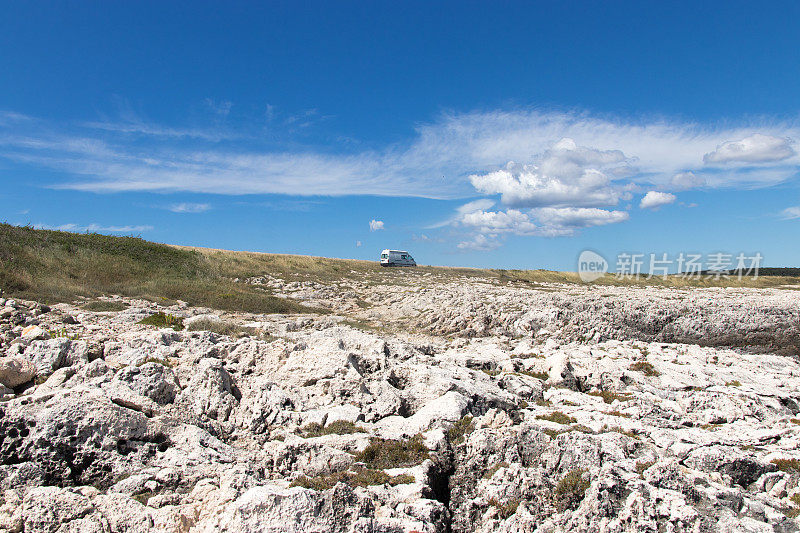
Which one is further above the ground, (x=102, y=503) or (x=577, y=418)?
(x=577, y=418)

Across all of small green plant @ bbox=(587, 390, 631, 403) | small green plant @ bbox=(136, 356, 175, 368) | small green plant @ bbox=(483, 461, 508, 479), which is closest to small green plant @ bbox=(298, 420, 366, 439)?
→ small green plant @ bbox=(483, 461, 508, 479)

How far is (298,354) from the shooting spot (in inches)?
400

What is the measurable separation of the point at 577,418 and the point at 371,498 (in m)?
4.35

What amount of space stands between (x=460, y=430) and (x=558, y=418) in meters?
1.82

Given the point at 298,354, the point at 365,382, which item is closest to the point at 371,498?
the point at 365,382

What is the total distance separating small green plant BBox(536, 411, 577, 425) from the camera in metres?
7.57

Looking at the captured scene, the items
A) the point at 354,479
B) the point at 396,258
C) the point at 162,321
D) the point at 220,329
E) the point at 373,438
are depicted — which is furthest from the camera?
the point at 396,258

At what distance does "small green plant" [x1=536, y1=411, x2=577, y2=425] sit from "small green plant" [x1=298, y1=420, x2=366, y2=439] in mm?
3147

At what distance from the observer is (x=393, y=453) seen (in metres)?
6.46

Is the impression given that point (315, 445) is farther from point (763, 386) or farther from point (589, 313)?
point (589, 313)

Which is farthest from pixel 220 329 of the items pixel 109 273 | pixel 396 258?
pixel 396 258

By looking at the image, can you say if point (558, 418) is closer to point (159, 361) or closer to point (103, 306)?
point (159, 361)

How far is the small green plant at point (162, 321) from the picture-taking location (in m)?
14.8

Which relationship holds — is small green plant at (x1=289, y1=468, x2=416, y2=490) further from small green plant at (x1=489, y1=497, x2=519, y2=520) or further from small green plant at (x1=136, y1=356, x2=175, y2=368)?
small green plant at (x1=136, y1=356, x2=175, y2=368)
